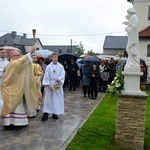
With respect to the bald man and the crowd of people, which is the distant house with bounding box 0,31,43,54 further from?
the bald man

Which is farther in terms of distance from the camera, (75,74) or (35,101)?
(75,74)

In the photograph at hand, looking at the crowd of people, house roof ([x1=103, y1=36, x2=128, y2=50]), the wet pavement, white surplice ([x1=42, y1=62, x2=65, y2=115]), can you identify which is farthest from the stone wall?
house roof ([x1=103, y1=36, x2=128, y2=50])

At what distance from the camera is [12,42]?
2584 inches

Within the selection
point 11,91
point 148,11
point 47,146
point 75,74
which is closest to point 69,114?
point 11,91

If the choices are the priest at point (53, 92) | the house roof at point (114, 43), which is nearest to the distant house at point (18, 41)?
the house roof at point (114, 43)

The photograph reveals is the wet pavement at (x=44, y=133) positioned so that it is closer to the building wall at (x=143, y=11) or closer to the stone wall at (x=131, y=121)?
the stone wall at (x=131, y=121)

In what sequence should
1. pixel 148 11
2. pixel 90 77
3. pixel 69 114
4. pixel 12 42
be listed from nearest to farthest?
pixel 69 114 → pixel 90 77 → pixel 148 11 → pixel 12 42

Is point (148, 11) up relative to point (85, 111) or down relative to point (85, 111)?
up

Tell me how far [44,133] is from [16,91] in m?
1.28

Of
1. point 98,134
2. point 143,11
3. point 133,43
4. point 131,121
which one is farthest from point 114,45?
point 131,121

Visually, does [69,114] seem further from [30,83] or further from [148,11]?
[148,11]

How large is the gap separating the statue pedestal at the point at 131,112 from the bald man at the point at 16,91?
2.58m

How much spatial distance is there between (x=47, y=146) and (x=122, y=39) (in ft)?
231

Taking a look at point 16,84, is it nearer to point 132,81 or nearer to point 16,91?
point 16,91
